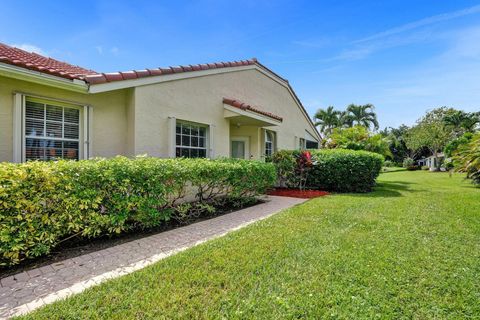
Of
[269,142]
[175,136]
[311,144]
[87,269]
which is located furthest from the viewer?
[311,144]

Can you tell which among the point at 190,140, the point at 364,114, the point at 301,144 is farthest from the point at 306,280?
the point at 364,114

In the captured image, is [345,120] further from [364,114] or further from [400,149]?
[400,149]

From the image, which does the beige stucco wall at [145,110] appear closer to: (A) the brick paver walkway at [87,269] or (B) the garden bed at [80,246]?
(B) the garden bed at [80,246]

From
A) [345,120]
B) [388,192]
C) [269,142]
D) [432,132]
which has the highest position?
[345,120]

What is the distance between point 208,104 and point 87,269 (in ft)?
25.6

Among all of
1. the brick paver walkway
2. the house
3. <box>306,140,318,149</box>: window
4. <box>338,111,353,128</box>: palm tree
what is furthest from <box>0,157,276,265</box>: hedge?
<box>338,111,353,128</box>: palm tree

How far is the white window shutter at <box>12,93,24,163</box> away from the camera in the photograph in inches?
233

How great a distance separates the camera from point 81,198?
4.66 metres

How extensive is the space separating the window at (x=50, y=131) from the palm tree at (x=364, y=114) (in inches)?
1817

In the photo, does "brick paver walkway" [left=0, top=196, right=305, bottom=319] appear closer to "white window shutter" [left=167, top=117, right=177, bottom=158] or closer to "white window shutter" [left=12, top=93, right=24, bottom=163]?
"white window shutter" [left=167, top=117, right=177, bottom=158]

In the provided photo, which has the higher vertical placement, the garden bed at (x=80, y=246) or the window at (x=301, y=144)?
the window at (x=301, y=144)

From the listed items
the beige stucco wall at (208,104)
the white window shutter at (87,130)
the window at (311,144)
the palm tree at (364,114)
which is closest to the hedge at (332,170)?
the beige stucco wall at (208,104)

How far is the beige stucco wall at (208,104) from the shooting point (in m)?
8.15

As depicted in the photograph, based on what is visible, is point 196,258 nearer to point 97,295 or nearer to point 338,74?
point 97,295
